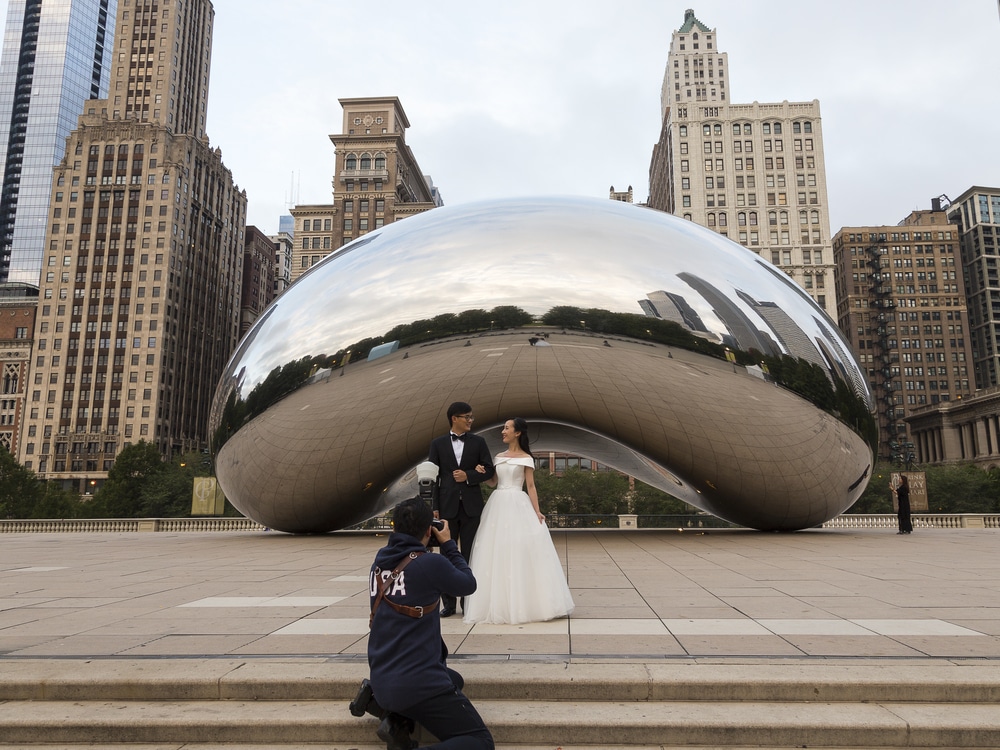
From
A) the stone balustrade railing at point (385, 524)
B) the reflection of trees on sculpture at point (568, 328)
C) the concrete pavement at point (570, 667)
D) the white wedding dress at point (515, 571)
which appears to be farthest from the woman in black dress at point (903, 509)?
the white wedding dress at point (515, 571)

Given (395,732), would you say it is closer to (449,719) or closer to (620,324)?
(449,719)

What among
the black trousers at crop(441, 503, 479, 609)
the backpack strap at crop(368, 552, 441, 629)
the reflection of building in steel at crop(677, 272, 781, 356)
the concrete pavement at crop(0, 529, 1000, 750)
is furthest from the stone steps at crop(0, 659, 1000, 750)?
the reflection of building in steel at crop(677, 272, 781, 356)

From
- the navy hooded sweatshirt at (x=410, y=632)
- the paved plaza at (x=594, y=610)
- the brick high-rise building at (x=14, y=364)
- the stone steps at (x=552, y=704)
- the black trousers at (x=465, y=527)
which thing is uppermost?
the brick high-rise building at (x=14, y=364)

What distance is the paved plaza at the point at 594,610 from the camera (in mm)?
4383

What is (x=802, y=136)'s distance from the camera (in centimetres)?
9875

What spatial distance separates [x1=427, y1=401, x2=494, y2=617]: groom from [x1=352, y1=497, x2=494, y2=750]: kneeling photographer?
2.20 metres

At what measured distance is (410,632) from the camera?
→ 10.7 feet

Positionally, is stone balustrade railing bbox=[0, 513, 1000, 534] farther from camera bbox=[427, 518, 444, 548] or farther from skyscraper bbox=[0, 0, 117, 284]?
skyscraper bbox=[0, 0, 117, 284]

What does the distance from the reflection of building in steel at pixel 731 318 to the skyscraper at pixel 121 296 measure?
98783 mm

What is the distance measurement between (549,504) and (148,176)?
263 feet

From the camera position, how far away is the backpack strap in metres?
3.29

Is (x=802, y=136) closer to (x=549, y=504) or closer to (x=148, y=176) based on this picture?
(x=549, y=504)

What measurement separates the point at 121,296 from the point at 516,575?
10952 cm

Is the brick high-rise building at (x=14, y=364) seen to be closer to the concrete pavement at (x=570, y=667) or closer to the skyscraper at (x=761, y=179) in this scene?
the skyscraper at (x=761, y=179)
